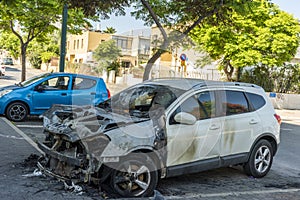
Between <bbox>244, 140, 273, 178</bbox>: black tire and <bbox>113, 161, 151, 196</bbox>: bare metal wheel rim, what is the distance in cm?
236

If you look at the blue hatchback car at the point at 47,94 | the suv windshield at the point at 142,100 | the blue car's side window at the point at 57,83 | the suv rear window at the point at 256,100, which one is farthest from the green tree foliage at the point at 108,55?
the suv rear window at the point at 256,100

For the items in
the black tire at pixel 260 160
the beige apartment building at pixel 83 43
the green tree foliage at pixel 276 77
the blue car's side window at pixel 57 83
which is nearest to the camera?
the black tire at pixel 260 160

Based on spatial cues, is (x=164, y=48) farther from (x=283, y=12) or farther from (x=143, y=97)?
(x=283, y=12)

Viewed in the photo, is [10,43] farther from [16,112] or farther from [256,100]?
[256,100]

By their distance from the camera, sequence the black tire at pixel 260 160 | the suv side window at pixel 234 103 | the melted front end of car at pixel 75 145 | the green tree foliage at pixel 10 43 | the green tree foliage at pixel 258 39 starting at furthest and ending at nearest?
the green tree foliage at pixel 10 43 < the green tree foliage at pixel 258 39 < the black tire at pixel 260 160 < the suv side window at pixel 234 103 < the melted front end of car at pixel 75 145

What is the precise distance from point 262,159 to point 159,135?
101 inches

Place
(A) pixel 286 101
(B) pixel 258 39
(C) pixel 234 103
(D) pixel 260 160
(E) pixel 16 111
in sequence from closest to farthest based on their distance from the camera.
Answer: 1. (C) pixel 234 103
2. (D) pixel 260 160
3. (E) pixel 16 111
4. (B) pixel 258 39
5. (A) pixel 286 101

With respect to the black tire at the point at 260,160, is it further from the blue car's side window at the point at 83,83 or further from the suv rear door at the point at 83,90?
the blue car's side window at the point at 83,83

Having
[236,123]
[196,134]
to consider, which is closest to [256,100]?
[236,123]

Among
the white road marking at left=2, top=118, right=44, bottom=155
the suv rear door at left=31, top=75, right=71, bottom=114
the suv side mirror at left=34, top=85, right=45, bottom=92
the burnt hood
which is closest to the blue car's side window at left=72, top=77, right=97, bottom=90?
the suv rear door at left=31, top=75, right=71, bottom=114

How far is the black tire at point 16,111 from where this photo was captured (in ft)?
35.0

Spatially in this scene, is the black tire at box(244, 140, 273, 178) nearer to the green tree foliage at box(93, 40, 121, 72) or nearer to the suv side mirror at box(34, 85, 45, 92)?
the suv side mirror at box(34, 85, 45, 92)

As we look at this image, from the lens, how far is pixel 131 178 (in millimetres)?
5000

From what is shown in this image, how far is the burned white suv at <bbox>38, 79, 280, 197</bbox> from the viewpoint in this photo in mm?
4926
